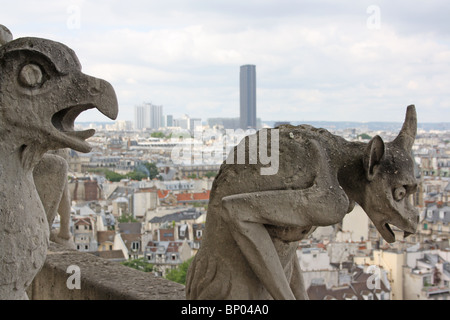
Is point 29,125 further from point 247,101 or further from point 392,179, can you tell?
point 247,101

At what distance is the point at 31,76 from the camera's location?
1.72 m

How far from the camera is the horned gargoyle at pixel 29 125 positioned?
1.71 metres

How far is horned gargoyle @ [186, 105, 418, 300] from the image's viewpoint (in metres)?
2.10

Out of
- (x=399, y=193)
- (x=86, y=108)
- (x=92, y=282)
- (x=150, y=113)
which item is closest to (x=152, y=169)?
(x=150, y=113)

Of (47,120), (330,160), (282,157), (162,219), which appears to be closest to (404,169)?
(330,160)

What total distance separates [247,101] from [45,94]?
867 centimetres

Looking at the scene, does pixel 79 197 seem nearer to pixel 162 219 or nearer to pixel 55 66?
pixel 162 219

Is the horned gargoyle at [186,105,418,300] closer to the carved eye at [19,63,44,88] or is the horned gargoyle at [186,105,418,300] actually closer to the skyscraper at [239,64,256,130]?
the carved eye at [19,63,44,88]

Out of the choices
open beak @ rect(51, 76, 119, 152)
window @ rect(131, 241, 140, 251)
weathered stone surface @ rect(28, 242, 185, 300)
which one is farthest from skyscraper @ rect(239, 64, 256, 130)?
window @ rect(131, 241, 140, 251)

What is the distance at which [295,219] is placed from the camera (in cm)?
210

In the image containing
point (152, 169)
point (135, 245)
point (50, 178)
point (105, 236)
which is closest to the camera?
point (50, 178)

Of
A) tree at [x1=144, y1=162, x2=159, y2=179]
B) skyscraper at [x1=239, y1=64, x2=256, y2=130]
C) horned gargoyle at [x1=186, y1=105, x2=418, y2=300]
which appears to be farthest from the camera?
tree at [x1=144, y1=162, x2=159, y2=179]

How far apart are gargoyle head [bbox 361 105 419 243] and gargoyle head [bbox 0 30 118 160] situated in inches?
34.1
